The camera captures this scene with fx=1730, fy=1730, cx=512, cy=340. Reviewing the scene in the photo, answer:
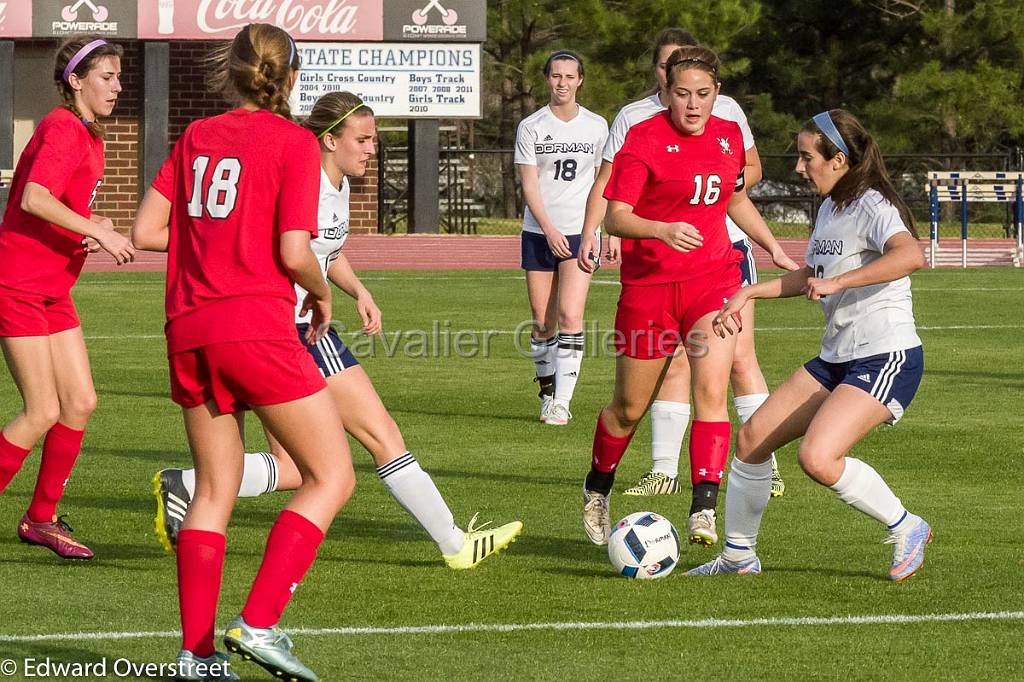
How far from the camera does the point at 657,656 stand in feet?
18.2

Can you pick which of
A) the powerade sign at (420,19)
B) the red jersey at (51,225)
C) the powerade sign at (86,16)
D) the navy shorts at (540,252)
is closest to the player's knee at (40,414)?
the red jersey at (51,225)

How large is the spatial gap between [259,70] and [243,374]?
0.86m

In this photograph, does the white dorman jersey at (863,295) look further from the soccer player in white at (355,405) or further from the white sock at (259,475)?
the white sock at (259,475)

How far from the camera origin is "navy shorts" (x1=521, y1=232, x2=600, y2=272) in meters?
11.6

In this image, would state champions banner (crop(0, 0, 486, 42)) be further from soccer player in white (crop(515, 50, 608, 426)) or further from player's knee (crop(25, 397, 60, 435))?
player's knee (crop(25, 397, 60, 435))

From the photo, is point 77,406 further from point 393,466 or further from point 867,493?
point 867,493


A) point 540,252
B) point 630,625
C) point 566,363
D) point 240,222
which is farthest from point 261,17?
point 240,222

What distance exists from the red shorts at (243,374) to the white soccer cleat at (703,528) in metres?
2.62

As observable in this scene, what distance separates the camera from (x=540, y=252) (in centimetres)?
1169

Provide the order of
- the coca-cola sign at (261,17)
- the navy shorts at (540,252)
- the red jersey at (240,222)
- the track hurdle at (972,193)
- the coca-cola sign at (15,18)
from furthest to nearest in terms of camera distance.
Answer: the coca-cola sign at (261,17) → the coca-cola sign at (15,18) → the track hurdle at (972,193) → the navy shorts at (540,252) → the red jersey at (240,222)

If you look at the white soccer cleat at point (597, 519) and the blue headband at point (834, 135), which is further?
the white soccer cleat at point (597, 519)

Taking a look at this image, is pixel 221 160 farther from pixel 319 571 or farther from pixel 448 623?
pixel 319 571

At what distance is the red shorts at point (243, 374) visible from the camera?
15.8 feet

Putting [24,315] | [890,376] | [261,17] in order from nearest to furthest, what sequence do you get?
[890,376]
[24,315]
[261,17]
